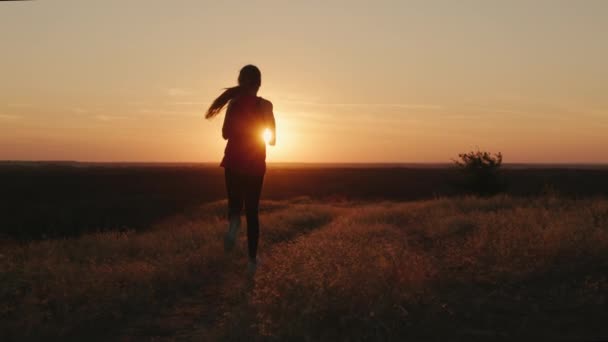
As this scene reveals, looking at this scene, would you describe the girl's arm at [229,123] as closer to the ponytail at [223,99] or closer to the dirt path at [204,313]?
the ponytail at [223,99]

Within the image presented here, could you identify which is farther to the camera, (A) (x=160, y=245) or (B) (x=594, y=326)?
(A) (x=160, y=245)

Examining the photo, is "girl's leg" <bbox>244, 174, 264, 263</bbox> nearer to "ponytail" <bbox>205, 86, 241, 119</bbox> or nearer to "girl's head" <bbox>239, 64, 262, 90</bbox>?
Answer: "ponytail" <bbox>205, 86, 241, 119</bbox>

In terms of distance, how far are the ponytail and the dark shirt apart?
0.13m

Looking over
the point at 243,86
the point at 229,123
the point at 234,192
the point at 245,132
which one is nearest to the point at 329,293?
the point at 234,192

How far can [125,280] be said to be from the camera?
603 centimetres

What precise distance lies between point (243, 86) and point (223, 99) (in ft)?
0.97

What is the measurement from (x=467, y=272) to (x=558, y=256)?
112 centimetres

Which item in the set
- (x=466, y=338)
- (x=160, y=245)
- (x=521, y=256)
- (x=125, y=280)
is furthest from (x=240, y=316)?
(x=160, y=245)

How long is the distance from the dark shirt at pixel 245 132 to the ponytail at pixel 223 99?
127mm

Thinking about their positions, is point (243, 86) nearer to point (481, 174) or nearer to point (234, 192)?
point (234, 192)

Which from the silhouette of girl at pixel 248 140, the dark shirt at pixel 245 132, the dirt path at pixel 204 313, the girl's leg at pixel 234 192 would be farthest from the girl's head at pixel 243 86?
the dirt path at pixel 204 313

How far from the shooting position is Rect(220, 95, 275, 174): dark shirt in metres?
6.42

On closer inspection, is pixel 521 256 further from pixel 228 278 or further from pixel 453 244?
pixel 228 278

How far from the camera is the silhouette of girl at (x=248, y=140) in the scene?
21.0 ft
